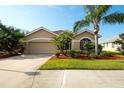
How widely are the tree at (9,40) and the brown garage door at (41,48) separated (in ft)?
6.38

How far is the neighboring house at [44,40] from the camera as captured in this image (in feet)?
99.2

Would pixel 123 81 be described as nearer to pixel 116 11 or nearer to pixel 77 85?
pixel 77 85

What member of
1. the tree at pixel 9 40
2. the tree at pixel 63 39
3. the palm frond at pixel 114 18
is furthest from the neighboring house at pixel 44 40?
the palm frond at pixel 114 18

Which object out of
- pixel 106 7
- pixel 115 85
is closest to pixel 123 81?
pixel 115 85

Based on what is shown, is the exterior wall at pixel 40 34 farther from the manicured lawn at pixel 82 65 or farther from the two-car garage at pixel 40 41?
the manicured lawn at pixel 82 65

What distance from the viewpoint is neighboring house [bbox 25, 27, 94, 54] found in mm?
30234

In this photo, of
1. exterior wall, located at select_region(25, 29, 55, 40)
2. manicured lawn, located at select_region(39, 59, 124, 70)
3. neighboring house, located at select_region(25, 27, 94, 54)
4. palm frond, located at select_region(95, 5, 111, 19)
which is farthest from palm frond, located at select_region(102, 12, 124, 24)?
exterior wall, located at select_region(25, 29, 55, 40)

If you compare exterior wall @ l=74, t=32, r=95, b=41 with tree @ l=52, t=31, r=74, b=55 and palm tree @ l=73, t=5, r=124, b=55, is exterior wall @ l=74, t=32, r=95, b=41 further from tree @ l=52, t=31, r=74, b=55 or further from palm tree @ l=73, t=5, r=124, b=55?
tree @ l=52, t=31, r=74, b=55

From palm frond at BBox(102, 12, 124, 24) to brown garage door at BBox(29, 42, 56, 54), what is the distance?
1130 cm

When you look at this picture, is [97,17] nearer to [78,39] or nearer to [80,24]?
[80,24]

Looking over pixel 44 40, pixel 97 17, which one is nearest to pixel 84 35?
pixel 44 40
